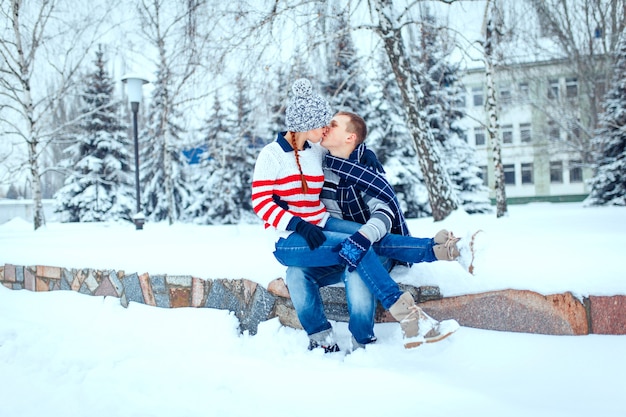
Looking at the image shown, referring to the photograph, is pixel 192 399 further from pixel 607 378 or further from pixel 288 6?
pixel 288 6

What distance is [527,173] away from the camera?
28.7m

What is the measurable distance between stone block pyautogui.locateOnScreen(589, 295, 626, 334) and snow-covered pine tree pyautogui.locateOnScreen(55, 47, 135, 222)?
18.5m

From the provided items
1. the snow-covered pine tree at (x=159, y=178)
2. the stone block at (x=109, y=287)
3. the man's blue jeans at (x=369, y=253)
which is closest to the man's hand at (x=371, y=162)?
the man's blue jeans at (x=369, y=253)

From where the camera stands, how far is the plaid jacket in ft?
8.51

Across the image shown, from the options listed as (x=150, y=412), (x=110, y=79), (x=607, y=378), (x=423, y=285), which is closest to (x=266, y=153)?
(x=423, y=285)

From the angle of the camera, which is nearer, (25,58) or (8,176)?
(25,58)

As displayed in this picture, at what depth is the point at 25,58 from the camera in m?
8.85

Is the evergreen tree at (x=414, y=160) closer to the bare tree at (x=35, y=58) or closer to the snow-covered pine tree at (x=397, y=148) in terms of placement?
the snow-covered pine tree at (x=397, y=148)

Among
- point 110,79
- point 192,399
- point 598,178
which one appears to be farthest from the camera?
point 110,79

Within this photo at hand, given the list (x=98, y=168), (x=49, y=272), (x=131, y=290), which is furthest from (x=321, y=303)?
(x=98, y=168)

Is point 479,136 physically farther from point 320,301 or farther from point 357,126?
point 320,301

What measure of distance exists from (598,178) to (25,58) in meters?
15.8

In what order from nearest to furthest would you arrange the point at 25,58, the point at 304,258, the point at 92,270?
the point at 304,258 → the point at 92,270 → the point at 25,58

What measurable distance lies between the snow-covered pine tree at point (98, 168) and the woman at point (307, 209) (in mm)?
17412
